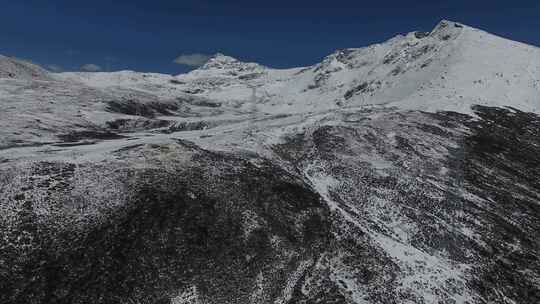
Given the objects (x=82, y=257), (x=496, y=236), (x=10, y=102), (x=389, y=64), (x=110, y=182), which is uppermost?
(x=389, y=64)

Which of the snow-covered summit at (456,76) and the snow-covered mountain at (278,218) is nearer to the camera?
the snow-covered mountain at (278,218)

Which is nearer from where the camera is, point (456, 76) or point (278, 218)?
point (278, 218)

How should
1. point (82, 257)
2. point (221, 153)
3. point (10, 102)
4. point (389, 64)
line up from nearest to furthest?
point (82, 257)
point (221, 153)
point (10, 102)
point (389, 64)

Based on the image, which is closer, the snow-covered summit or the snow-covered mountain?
the snow-covered mountain

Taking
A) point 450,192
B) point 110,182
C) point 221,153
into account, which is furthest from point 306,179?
point 110,182

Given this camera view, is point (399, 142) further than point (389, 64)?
No

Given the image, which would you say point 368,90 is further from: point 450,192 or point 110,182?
point 110,182

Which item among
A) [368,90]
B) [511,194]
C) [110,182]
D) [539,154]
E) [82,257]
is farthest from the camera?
[368,90]

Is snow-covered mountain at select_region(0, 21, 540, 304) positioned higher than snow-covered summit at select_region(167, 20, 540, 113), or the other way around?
snow-covered summit at select_region(167, 20, 540, 113)

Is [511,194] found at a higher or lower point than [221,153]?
lower

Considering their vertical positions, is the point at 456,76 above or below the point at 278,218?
above

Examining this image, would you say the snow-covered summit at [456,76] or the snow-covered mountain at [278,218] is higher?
the snow-covered summit at [456,76]
